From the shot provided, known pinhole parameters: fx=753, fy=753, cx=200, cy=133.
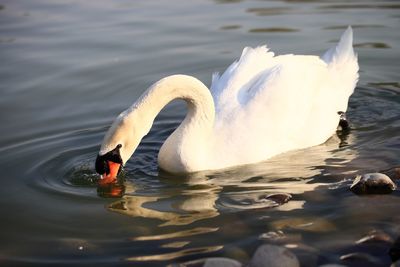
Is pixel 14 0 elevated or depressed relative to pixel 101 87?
elevated

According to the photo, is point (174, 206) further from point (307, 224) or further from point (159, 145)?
point (159, 145)

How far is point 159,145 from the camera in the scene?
859 cm

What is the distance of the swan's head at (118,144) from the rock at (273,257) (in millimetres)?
1920

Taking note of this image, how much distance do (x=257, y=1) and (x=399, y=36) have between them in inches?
143

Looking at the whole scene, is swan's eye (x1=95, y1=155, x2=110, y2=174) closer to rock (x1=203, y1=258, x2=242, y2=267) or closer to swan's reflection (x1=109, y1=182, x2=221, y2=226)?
swan's reflection (x1=109, y1=182, x2=221, y2=226)

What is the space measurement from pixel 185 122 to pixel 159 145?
941mm

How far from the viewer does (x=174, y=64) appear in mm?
11445

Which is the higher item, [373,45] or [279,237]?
[373,45]

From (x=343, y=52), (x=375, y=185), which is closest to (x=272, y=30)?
(x=343, y=52)

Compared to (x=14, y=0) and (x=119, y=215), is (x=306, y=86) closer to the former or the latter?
(x=119, y=215)

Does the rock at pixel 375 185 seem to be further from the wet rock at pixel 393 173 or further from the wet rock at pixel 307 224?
the wet rock at pixel 307 224

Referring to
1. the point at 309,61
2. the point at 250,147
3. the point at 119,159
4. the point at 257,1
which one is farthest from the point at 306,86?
the point at 257,1

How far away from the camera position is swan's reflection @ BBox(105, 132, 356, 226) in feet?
21.7

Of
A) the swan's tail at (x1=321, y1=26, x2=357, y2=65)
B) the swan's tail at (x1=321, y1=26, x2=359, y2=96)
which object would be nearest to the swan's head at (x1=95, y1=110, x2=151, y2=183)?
the swan's tail at (x1=321, y1=26, x2=359, y2=96)
